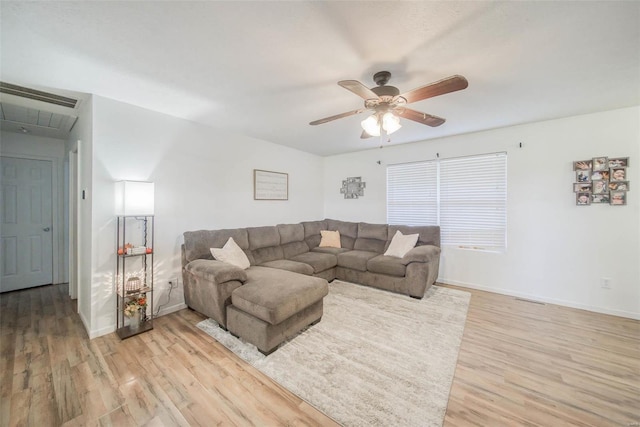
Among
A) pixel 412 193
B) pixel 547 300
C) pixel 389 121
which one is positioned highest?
pixel 389 121

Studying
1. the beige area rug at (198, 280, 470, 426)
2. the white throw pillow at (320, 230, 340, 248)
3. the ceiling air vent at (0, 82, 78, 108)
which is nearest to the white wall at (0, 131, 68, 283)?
the ceiling air vent at (0, 82, 78, 108)

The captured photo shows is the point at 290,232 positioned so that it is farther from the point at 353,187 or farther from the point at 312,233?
the point at 353,187

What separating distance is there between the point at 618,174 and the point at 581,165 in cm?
34

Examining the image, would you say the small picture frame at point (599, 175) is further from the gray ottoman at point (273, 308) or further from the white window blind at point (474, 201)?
the gray ottoman at point (273, 308)

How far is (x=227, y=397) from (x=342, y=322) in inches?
54.4

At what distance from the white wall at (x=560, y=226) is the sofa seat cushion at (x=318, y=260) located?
76.6 inches

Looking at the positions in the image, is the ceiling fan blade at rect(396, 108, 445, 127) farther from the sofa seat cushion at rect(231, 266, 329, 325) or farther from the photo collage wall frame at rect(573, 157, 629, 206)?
the photo collage wall frame at rect(573, 157, 629, 206)

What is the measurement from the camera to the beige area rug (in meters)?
1.61

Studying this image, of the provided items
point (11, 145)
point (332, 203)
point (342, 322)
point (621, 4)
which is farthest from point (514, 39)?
point (11, 145)

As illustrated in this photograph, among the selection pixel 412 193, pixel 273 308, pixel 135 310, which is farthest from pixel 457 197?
pixel 135 310

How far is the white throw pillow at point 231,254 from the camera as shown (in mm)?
3041

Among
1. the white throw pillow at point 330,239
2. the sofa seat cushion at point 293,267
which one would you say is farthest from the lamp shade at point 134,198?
the white throw pillow at point 330,239

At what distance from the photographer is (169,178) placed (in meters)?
3.07

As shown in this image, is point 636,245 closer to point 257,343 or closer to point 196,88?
point 257,343
